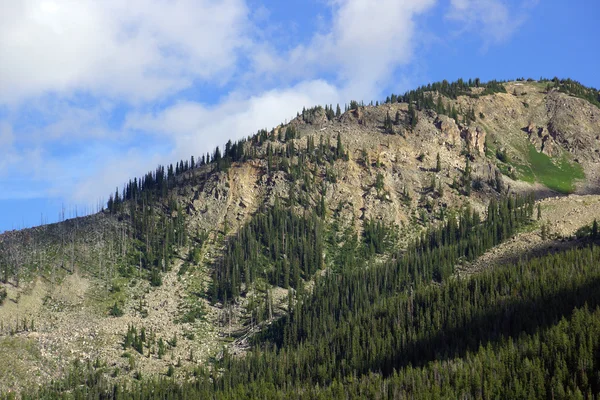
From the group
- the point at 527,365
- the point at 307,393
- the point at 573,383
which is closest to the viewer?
the point at 573,383

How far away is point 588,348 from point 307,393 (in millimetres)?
58219

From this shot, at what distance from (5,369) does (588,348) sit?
135510mm

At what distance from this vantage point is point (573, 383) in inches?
5340

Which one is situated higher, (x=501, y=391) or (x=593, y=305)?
(x=593, y=305)

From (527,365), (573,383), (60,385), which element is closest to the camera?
(573,383)

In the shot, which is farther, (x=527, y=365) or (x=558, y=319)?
(x=558, y=319)

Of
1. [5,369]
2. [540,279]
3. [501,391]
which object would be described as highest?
[540,279]

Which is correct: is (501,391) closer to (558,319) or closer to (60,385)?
(558,319)

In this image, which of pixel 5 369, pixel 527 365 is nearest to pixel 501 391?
pixel 527 365

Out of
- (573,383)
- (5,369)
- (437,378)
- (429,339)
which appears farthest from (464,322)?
(5,369)

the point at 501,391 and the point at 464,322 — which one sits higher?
the point at 464,322

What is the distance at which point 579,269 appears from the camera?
636ft

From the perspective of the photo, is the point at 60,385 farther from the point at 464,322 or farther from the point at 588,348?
the point at 588,348

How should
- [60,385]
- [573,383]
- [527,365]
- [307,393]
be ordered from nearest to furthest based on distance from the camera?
1. [573,383]
2. [527,365]
3. [307,393]
4. [60,385]
